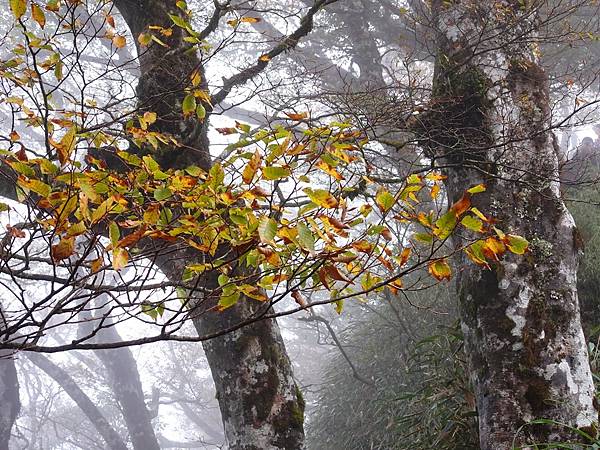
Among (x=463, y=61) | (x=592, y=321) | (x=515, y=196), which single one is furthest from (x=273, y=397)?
(x=592, y=321)

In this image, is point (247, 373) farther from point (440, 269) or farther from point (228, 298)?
point (440, 269)

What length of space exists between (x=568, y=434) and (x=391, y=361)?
5015mm

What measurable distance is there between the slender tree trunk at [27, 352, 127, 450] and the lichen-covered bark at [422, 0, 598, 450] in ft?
46.5

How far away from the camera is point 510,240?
1790 mm

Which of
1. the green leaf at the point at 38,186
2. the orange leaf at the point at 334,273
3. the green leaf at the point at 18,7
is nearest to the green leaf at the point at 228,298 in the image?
the orange leaf at the point at 334,273

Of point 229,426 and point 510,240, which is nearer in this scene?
point 510,240

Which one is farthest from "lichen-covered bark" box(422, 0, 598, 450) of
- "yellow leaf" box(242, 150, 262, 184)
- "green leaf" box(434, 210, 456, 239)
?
"yellow leaf" box(242, 150, 262, 184)

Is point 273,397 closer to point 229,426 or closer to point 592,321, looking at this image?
point 229,426

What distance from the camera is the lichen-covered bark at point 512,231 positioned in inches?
121

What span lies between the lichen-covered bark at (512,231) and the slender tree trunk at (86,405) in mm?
14168

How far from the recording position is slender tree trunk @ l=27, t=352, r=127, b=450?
1516 cm

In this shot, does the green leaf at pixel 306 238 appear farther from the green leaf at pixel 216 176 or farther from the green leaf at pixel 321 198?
the green leaf at pixel 216 176

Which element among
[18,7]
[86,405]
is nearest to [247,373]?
[18,7]

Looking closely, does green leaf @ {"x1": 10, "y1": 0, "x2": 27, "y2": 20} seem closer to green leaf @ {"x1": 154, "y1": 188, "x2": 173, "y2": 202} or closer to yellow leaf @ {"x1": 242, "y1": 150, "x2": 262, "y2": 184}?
green leaf @ {"x1": 154, "y1": 188, "x2": 173, "y2": 202}
